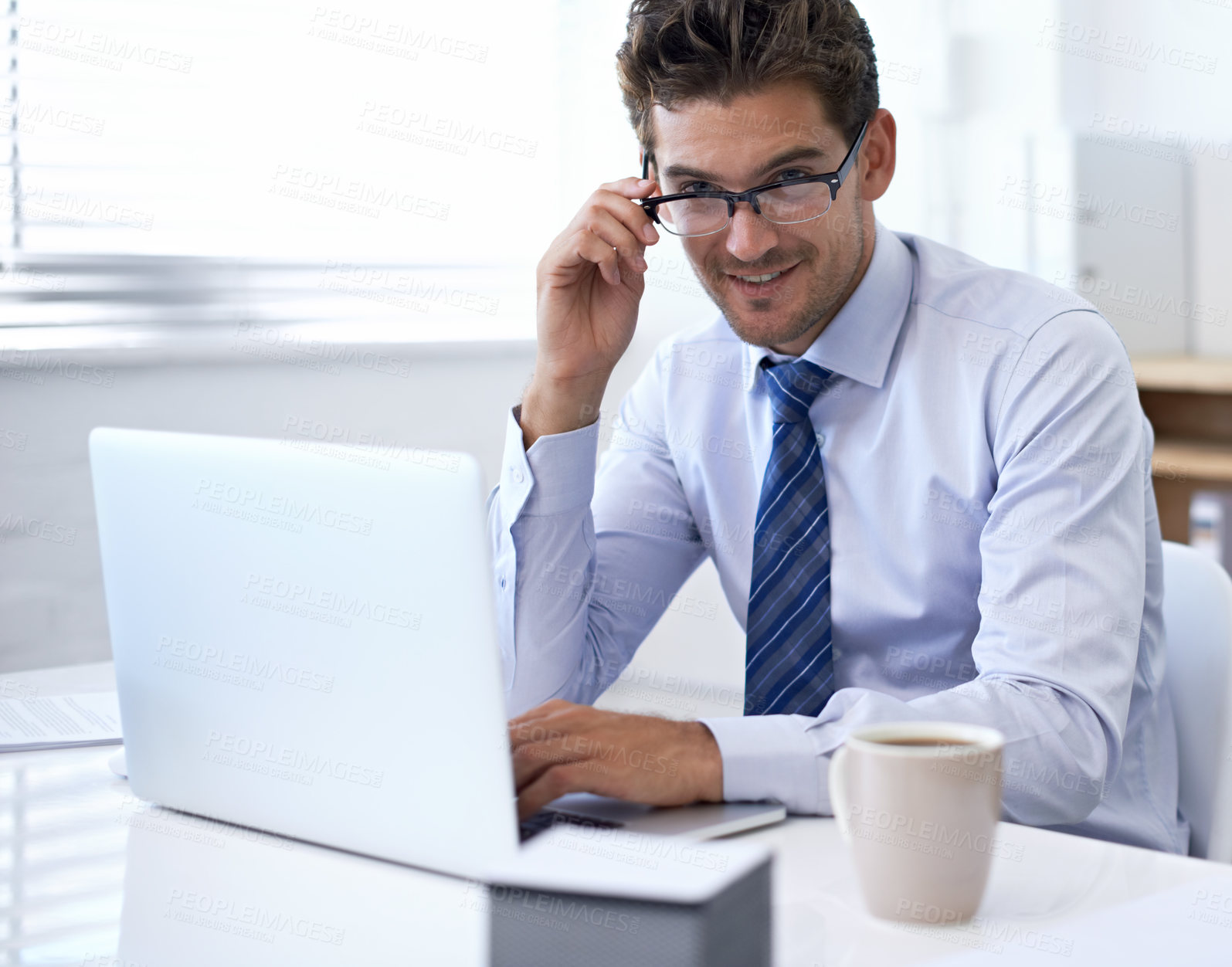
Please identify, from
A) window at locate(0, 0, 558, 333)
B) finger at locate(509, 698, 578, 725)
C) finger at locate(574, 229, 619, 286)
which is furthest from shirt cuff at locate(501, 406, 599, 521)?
window at locate(0, 0, 558, 333)

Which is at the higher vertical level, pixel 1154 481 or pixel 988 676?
pixel 988 676

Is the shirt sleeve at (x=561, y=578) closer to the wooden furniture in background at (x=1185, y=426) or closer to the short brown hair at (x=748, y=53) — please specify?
the short brown hair at (x=748, y=53)

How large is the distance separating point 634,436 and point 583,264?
0.81 feet

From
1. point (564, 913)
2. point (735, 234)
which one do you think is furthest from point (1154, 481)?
point (564, 913)

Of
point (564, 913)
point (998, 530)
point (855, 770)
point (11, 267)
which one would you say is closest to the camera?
point (564, 913)

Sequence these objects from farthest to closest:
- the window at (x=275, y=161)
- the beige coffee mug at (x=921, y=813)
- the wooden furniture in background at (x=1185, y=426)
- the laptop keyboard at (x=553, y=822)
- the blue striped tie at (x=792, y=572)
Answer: the wooden furniture in background at (x=1185, y=426) < the window at (x=275, y=161) < the blue striped tie at (x=792, y=572) < the laptop keyboard at (x=553, y=822) < the beige coffee mug at (x=921, y=813)

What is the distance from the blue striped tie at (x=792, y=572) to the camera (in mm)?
1241

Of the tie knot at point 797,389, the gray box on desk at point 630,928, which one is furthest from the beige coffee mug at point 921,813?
the tie knot at point 797,389

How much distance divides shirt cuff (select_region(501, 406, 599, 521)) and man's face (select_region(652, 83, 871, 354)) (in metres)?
0.22

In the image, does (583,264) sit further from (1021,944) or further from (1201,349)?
(1201,349)

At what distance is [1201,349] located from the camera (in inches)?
114

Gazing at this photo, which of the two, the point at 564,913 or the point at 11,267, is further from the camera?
the point at 11,267

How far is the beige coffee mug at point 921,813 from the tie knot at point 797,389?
2.08ft

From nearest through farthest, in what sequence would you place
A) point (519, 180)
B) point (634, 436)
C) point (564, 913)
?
point (564, 913), point (634, 436), point (519, 180)
